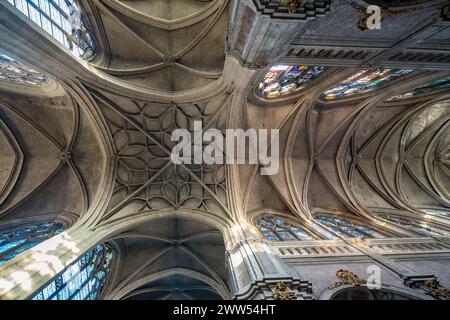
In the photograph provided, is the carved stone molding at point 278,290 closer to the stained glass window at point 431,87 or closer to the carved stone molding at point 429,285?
the carved stone molding at point 429,285

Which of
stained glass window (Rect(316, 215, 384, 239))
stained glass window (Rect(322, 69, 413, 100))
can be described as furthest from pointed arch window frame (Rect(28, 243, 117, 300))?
stained glass window (Rect(322, 69, 413, 100))

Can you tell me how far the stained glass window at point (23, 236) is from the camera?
9.69 meters

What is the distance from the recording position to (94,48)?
43.3 feet

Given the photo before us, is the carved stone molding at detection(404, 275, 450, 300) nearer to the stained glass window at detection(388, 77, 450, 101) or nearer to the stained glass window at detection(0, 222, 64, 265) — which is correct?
the stained glass window at detection(388, 77, 450, 101)

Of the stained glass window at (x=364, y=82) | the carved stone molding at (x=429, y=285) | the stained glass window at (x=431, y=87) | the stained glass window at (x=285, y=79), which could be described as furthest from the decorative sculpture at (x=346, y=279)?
the stained glass window at (x=431, y=87)

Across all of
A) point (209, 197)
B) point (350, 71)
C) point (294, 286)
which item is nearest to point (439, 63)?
point (350, 71)

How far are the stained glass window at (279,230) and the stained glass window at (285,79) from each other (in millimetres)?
7466

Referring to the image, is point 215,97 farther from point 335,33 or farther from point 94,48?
point 94,48

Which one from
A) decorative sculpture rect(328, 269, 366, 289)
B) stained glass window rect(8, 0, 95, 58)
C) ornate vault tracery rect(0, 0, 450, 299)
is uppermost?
stained glass window rect(8, 0, 95, 58)

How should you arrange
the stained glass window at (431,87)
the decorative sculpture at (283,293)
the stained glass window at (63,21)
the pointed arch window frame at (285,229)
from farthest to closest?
1. the stained glass window at (431,87)
2. the pointed arch window frame at (285,229)
3. the stained glass window at (63,21)
4. the decorative sculpture at (283,293)

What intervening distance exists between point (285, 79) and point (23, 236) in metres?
15.7

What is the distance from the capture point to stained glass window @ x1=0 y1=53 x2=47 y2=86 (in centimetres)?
1000

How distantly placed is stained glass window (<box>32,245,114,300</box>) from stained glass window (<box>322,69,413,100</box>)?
1571 centimetres
